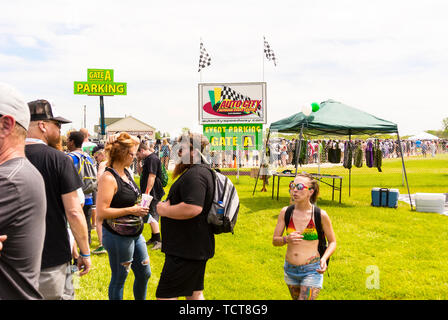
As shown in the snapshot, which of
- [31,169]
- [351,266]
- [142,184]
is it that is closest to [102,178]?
[31,169]

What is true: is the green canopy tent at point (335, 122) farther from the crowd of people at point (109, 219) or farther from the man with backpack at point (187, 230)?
the man with backpack at point (187, 230)

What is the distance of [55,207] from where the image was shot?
2.62m

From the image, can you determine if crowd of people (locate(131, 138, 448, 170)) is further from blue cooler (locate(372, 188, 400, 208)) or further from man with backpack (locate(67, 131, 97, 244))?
blue cooler (locate(372, 188, 400, 208))

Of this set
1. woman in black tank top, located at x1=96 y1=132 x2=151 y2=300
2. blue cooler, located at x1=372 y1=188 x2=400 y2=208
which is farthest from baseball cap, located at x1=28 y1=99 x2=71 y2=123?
blue cooler, located at x1=372 y1=188 x2=400 y2=208

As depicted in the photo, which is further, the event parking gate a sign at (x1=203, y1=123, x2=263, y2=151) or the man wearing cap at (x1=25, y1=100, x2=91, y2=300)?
the event parking gate a sign at (x1=203, y1=123, x2=263, y2=151)

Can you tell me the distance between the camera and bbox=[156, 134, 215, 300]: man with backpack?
2971 mm

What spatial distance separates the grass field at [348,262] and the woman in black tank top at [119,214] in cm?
114

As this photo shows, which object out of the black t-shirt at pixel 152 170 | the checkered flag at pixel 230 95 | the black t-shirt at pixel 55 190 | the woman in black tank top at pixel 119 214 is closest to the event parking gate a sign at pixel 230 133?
the checkered flag at pixel 230 95

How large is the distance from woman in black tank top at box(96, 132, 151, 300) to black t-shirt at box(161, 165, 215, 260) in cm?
58

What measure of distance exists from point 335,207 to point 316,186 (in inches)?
315

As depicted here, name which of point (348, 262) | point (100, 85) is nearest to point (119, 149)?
point (348, 262)

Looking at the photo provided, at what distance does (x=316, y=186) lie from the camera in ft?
12.3

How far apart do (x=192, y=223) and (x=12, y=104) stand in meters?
1.74

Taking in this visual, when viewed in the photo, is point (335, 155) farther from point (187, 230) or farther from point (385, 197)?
point (187, 230)
